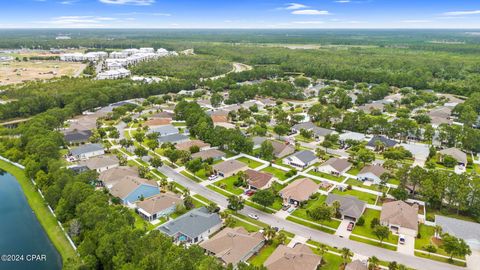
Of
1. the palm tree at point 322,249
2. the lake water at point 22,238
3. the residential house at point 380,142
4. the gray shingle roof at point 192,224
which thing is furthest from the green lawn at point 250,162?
the lake water at point 22,238

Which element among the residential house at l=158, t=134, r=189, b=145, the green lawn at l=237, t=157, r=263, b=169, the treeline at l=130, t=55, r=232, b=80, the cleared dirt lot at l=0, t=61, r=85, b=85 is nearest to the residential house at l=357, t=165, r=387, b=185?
the green lawn at l=237, t=157, r=263, b=169

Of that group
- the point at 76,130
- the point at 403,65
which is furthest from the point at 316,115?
the point at 403,65

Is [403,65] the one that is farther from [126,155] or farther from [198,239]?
[198,239]

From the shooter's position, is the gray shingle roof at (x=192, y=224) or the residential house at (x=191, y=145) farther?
the residential house at (x=191, y=145)

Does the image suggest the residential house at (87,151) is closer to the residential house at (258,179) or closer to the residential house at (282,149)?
the residential house at (258,179)

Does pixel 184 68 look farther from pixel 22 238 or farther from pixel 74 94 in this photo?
pixel 22 238

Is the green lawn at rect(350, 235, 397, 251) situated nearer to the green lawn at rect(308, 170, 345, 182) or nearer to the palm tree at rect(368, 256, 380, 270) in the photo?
the palm tree at rect(368, 256, 380, 270)
